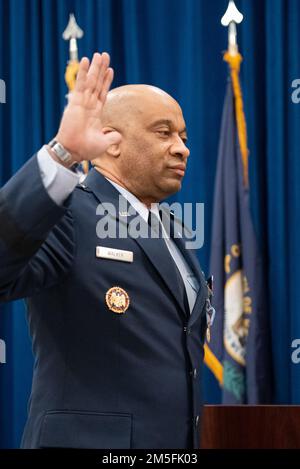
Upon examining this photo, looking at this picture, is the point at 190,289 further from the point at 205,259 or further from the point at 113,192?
the point at 205,259

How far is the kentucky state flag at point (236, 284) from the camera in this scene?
13.0 ft

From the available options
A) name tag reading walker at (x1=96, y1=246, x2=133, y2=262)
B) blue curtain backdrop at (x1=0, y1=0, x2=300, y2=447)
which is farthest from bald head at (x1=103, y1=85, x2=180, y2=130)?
blue curtain backdrop at (x1=0, y1=0, x2=300, y2=447)

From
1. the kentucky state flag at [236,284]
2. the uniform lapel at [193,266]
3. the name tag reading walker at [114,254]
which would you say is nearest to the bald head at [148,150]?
the uniform lapel at [193,266]

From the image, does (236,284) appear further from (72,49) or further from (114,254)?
(114,254)

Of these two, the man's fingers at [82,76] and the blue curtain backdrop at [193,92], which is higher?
the blue curtain backdrop at [193,92]

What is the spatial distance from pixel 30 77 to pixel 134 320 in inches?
129

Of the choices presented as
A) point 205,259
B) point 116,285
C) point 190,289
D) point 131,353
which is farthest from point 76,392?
point 205,259

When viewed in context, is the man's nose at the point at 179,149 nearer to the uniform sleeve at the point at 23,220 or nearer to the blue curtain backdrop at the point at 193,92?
the uniform sleeve at the point at 23,220

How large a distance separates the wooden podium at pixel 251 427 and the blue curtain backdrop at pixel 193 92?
77.0 inches

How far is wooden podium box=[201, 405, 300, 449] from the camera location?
204 centimetres

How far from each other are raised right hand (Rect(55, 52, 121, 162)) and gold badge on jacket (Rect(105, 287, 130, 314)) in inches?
15.5

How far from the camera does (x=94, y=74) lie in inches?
58.6

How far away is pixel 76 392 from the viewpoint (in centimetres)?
168

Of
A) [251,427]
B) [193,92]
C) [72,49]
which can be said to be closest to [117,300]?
[251,427]
